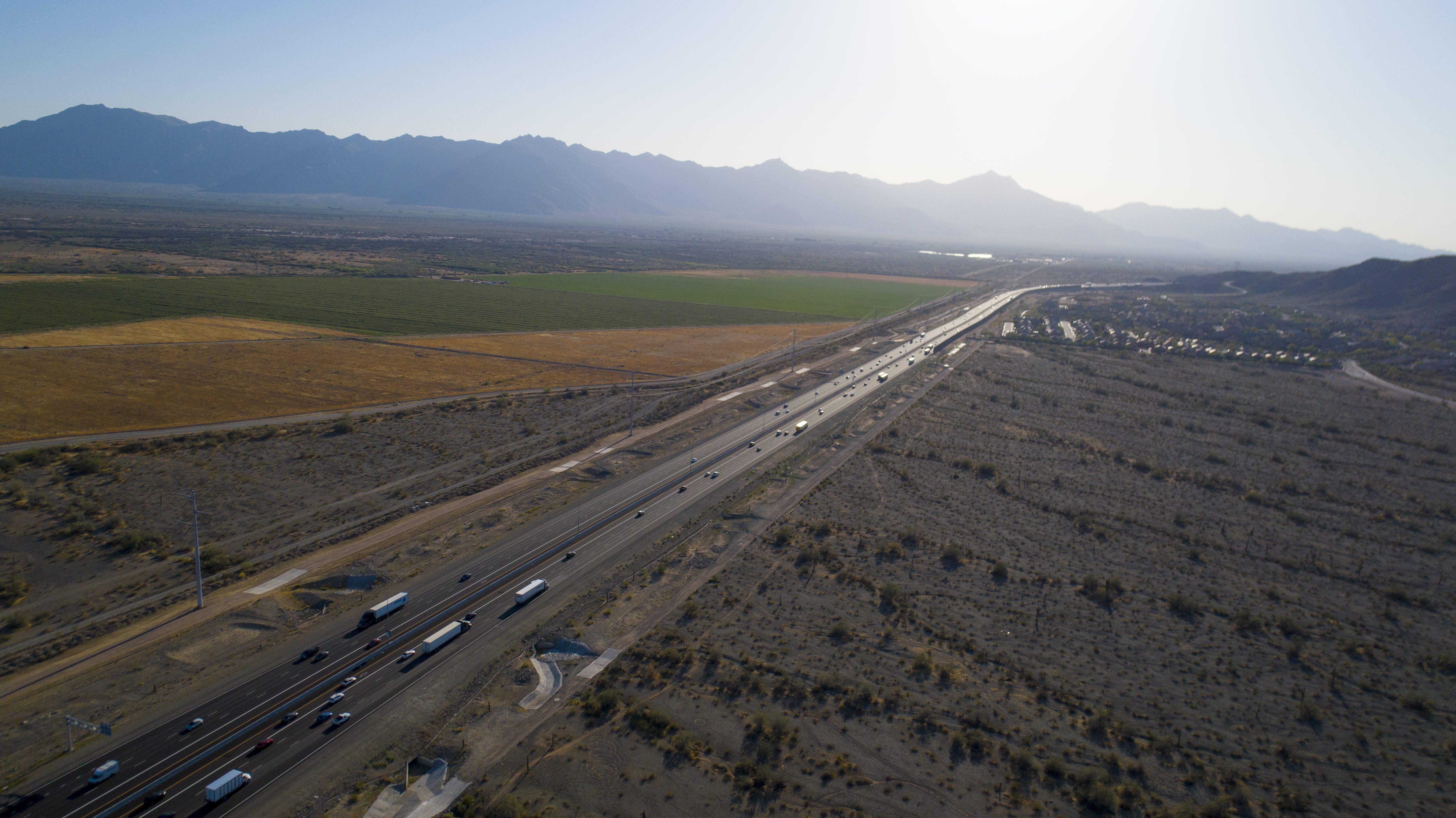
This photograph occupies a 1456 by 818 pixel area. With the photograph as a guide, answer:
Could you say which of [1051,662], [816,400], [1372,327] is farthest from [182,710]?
[1372,327]

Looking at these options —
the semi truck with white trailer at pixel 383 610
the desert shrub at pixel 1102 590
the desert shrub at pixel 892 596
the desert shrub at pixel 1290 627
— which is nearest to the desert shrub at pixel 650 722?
the semi truck with white trailer at pixel 383 610

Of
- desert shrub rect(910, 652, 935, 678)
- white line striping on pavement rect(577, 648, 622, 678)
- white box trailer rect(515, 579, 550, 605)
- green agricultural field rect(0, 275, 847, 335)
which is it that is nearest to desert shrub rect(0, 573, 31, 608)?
white box trailer rect(515, 579, 550, 605)

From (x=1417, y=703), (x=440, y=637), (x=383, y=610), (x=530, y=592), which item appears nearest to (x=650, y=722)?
(x=440, y=637)

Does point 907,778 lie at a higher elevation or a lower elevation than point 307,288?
lower

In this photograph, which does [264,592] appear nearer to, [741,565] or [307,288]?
[741,565]

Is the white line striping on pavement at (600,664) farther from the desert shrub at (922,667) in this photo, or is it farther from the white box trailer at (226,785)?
the desert shrub at (922,667)
